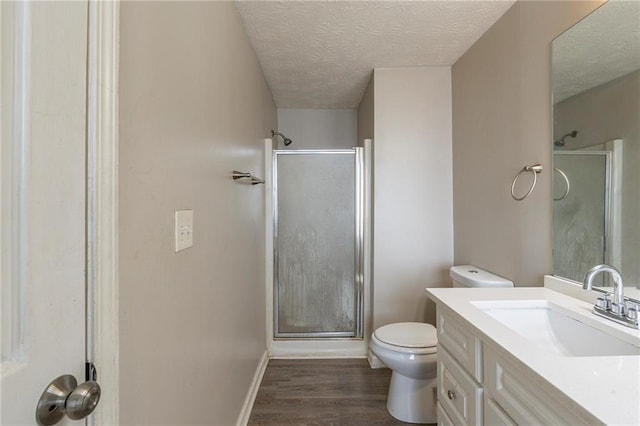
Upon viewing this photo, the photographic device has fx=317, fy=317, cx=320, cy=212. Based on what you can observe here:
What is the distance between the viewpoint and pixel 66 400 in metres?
0.52

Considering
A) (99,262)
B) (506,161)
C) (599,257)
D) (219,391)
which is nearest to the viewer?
(99,262)

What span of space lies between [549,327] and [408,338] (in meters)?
0.82

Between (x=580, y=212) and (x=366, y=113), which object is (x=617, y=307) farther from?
(x=366, y=113)

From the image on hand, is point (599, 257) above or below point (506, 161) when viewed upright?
below

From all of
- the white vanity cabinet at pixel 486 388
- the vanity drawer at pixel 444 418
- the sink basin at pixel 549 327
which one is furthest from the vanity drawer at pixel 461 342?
the vanity drawer at pixel 444 418

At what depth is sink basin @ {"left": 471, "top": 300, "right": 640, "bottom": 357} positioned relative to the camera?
1.01m

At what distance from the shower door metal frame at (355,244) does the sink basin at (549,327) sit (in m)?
1.53

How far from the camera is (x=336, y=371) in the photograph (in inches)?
95.4

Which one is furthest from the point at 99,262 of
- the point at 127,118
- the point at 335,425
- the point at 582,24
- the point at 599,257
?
the point at 582,24

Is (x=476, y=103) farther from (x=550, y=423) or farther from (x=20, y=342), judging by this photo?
(x=20, y=342)

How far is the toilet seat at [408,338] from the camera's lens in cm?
176

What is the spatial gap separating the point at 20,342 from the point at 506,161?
80.7 inches

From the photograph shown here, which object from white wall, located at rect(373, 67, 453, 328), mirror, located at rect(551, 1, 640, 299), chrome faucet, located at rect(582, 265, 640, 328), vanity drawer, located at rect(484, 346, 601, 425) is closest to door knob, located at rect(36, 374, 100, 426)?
vanity drawer, located at rect(484, 346, 601, 425)

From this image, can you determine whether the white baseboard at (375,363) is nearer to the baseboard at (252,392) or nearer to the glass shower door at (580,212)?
the baseboard at (252,392)
